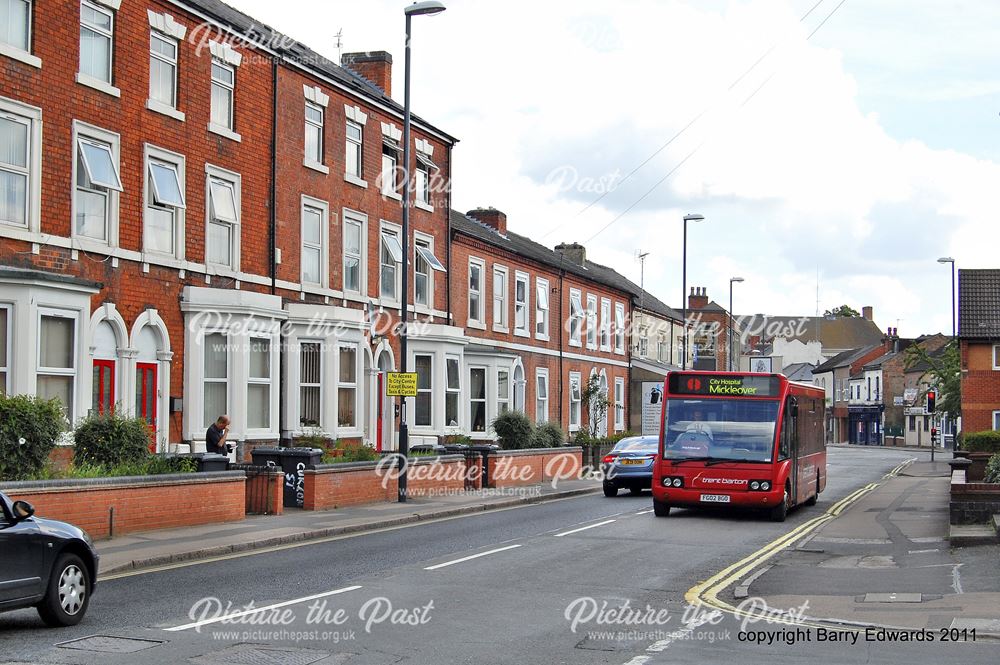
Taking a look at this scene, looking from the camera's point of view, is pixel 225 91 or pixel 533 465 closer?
pixel 225 91

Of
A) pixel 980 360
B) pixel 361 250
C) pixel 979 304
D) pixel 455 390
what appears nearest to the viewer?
pixel 361 250

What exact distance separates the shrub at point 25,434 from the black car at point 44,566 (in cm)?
555

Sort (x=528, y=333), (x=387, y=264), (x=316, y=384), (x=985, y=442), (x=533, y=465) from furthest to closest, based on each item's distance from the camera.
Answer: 1. (x=528, y=333)
2. (x=985, y=442)
3. (x=533, y=465)
4. (x=387, y=264)
5. (x=316, y=384)

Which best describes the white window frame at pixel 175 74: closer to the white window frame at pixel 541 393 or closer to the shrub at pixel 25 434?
the shrub at pixel 25 434

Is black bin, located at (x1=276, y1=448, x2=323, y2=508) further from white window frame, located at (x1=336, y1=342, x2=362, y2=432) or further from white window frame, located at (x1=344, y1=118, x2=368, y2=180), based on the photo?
white window frame, located at (x1=344, y1=118, x2=368, y2=180)

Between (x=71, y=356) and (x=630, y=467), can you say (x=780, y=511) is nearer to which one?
(x=630, y=467)

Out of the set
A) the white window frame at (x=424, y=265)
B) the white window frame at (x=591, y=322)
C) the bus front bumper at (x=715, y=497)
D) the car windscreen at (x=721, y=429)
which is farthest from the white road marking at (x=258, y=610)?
the white window frame at (x=591, y=322)

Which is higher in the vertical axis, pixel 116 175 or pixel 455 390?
pixel 116 175

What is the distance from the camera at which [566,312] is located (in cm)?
4678

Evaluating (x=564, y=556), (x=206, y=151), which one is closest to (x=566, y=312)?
(x=206, y=151)

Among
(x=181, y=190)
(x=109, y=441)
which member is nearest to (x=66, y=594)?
(x=109, y=441)

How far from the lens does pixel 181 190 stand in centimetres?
2356

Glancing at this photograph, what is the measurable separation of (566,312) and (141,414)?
26598 millimetres

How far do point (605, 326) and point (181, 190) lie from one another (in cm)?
3058
